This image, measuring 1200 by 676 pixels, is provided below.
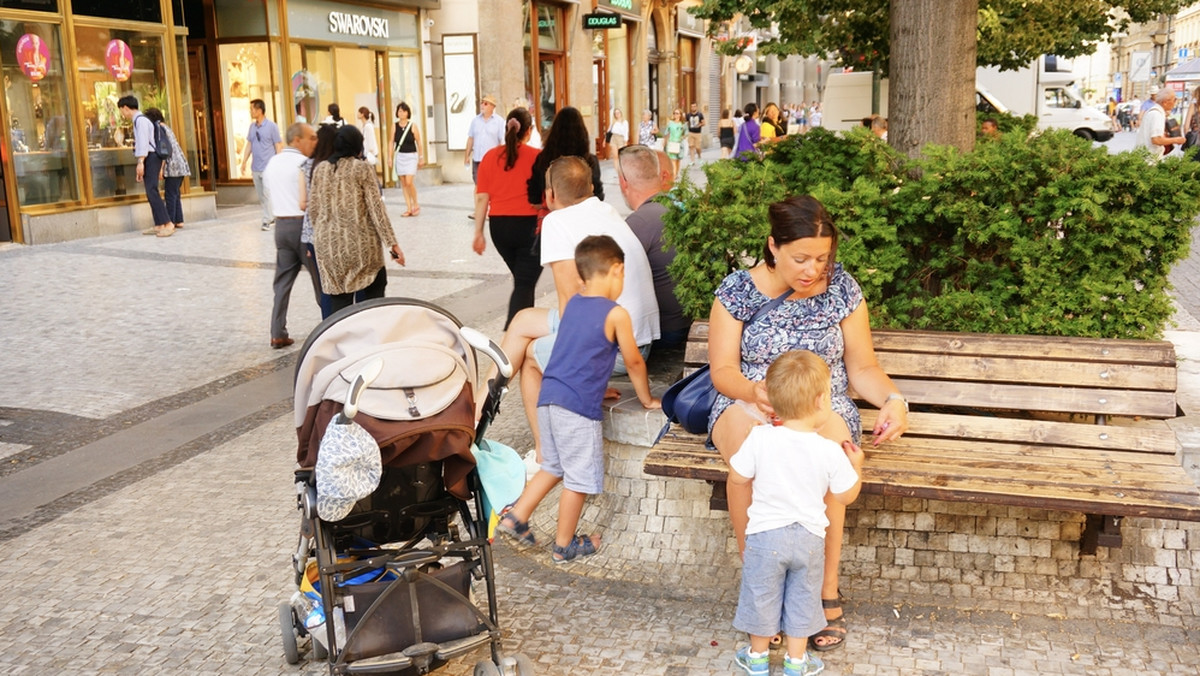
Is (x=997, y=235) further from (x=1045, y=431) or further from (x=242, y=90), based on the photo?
(x=242, y=90)

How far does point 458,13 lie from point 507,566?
22.3m

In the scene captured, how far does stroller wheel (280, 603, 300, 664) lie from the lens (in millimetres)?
3895

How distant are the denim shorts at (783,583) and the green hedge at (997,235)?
1.73 m

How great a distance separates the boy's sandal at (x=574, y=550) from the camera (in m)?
4.79

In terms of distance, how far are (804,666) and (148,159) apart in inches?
575

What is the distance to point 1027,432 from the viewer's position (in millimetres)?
4359

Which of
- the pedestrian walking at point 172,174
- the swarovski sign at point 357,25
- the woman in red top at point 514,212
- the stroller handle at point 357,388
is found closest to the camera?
the stroller handle at point 357,388

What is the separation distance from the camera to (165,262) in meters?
13.6

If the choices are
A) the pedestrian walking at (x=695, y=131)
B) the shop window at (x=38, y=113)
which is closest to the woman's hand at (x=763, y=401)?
the shop window at (x=38, y=113)

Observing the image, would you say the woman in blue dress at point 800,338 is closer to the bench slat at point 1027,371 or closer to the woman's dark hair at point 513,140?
the bench slat at point 1027,371

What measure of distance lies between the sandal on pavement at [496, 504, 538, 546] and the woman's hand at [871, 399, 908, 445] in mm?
1551

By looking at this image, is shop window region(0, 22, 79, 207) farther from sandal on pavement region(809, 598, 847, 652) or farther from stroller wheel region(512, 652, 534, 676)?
sandal on pavement region(809, 598, 847, 652)

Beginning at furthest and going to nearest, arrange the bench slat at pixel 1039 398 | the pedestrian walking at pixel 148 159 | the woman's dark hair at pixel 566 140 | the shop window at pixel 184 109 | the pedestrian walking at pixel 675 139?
the pedestrian walking at pixel 675 139
the shop window at pixel 184 109
the pedestrian walking at pixel 148 159
the woman's dark hair at pixel 566 140
the bench slat at pixel 1039 398

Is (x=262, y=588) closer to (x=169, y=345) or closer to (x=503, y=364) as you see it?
(x=503, y=364)
